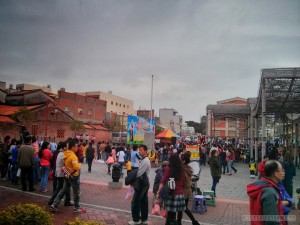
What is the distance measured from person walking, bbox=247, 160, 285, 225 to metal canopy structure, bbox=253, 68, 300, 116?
34.6 feet

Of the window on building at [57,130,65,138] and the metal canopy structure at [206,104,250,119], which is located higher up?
the metal canopy structure at [206,104,250,119]

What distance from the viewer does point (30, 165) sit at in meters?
9.43

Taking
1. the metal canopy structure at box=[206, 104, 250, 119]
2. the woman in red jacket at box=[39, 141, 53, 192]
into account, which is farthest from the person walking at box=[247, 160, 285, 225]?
the metal canopy structure at box=[206, 104, 250, 119]

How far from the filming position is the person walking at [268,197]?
10.2 feet

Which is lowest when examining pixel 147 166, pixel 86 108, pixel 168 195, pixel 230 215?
pixel 230 215

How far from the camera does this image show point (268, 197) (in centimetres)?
316

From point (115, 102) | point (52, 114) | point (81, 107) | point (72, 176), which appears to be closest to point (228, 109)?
point (52, 114)

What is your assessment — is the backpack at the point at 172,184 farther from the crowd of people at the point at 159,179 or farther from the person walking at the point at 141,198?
the person walking at the point at 141,198

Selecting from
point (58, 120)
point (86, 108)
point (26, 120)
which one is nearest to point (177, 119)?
point (86, 108)

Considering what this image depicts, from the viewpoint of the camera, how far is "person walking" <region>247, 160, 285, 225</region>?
311 centimetres

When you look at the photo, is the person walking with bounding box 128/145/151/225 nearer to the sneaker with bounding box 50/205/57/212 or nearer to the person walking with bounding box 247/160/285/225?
the sneaker with bounding box 50/205/57/212

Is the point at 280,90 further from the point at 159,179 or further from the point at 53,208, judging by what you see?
the point at 53,208

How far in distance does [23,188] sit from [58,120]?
1182 inches

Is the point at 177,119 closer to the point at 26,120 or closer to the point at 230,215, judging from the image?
the point at 26,120
